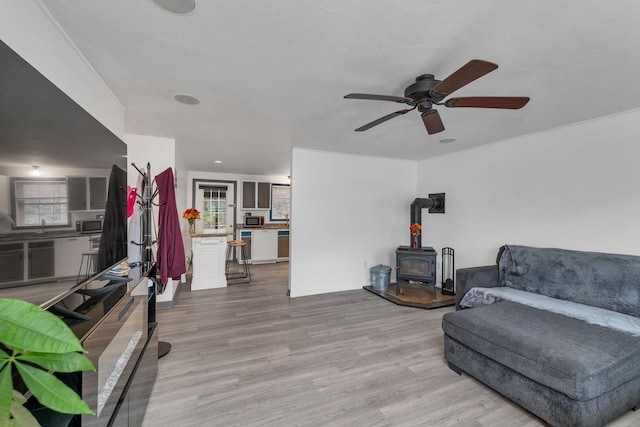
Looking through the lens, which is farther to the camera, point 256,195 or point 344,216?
point 256,195

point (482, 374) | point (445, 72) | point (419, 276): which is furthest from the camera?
point (419, 276)

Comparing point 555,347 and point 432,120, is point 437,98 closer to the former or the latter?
point 432,120

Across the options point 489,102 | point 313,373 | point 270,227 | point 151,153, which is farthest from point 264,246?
point 489,102

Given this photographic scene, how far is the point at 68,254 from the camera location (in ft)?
3.76

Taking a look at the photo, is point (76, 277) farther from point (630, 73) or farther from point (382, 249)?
point (382, 249)

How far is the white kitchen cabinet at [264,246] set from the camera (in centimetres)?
691

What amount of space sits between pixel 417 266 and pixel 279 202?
4.57 m

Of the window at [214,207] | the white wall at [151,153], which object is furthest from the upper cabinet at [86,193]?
the window at [214,207]

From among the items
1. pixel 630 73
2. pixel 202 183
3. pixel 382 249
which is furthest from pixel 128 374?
pixel 202 183

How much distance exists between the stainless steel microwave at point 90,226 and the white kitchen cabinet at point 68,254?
0.13ft

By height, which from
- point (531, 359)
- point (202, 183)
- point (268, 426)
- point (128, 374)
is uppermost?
Result: point (202, 183)

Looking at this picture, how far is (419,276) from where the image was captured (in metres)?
4.22

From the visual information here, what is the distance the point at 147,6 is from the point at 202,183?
596cm

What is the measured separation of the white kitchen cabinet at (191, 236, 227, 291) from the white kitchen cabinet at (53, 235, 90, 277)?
3499mm
